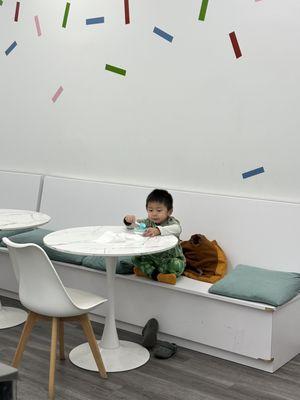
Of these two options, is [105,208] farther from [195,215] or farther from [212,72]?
[212,72]

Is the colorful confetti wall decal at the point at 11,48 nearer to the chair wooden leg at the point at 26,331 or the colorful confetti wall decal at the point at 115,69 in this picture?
the colorful confetti wall decal at the point at 115,69

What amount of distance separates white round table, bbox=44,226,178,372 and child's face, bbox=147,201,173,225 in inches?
8.4

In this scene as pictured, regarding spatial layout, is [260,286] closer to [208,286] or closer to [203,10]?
[208,286]

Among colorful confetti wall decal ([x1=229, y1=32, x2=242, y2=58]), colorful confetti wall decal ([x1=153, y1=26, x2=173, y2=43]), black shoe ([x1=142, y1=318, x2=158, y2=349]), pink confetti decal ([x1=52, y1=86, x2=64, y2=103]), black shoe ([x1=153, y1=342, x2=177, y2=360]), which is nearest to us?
black shoe ([x1=153, y1=342, x2=177, y2=360])

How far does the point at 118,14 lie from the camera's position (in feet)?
14.5

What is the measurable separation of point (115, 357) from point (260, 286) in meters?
0.91

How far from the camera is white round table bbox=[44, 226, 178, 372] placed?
303 centimetres

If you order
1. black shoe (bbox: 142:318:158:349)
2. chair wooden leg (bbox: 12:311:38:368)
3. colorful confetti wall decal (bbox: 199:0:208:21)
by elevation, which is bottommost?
black shoe (bbox: 142:318:158:349)

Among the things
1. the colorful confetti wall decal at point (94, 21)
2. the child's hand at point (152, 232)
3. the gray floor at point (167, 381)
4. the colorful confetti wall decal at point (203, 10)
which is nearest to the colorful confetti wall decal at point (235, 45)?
the colorful confetti wall decal at point (203, 10)

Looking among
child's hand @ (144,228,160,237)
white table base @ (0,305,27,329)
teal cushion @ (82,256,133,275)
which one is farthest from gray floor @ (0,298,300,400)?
child's hand @ (144,228,160,237)

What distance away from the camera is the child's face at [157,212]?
3.59 metres

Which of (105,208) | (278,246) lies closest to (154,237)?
(278,246)

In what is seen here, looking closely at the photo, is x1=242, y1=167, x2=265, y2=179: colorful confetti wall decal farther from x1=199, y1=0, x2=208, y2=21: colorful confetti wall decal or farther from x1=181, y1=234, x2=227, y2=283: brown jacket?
x1=199, y1=0, x2=208, y2=21: colorful confetti wall decal

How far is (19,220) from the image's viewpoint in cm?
376
